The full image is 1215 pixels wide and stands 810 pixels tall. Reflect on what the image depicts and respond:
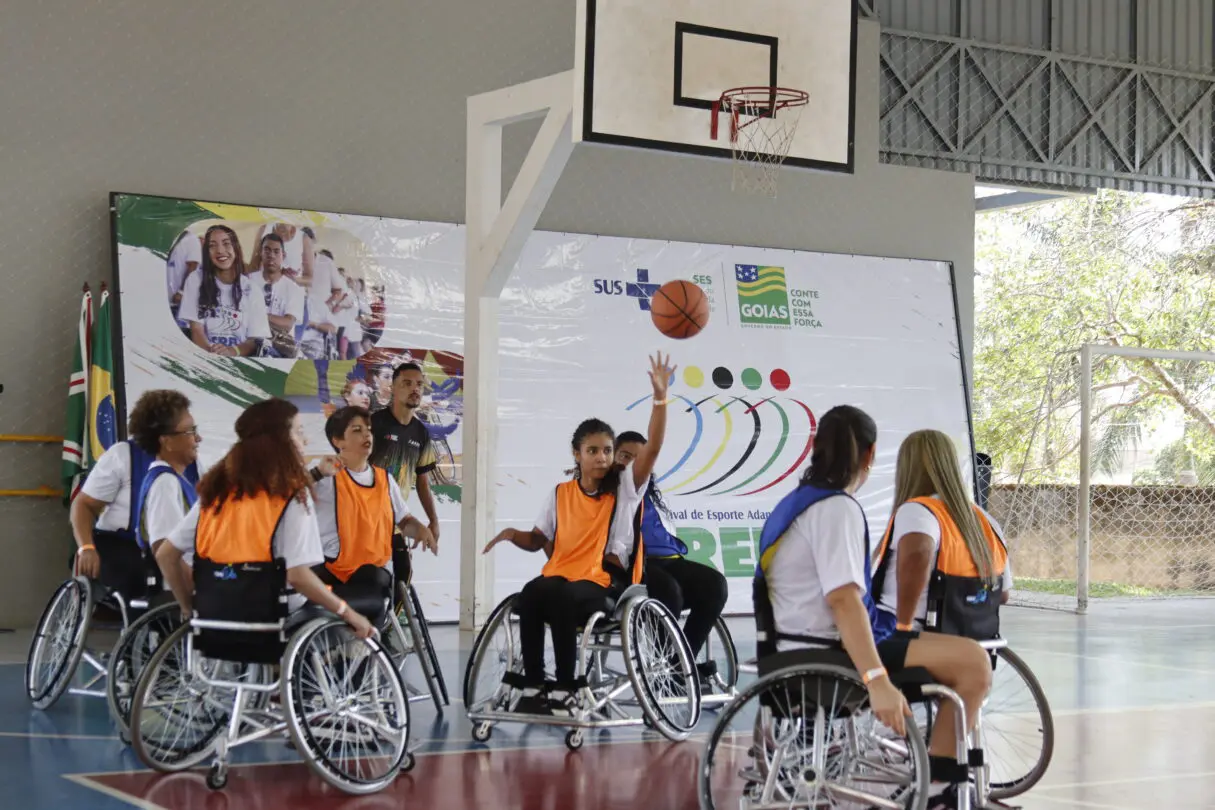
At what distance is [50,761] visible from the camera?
4.57 metres

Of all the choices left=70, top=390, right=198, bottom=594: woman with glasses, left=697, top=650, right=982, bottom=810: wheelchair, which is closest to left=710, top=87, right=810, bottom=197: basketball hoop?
left=70, top=390, right=198, bottom=594: woman with glasses

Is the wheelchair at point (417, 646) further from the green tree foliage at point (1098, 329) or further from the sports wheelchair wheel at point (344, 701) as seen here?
the green tree foliage at point (1098, 329)

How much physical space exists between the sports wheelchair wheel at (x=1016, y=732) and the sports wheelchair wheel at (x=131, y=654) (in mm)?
2684

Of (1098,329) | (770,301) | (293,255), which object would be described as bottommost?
(770,301)

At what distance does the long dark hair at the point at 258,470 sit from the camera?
4262 mm

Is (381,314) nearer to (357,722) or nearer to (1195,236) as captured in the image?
(357,722)

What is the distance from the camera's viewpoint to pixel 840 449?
3590 mm

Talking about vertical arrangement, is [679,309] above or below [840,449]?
above

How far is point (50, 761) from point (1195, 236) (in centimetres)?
1838

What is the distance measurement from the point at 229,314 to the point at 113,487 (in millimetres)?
3088

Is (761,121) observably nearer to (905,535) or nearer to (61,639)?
(905,535)

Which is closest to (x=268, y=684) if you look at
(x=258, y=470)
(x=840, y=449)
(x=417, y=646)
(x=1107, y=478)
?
(x=258, y=470)

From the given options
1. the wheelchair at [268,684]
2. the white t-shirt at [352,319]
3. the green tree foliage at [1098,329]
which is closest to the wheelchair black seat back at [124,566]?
the wheelchair at [268,684]

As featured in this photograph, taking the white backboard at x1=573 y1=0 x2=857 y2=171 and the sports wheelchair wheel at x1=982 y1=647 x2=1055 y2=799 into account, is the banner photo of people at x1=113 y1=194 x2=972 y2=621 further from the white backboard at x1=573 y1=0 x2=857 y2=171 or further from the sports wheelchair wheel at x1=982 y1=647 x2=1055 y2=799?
the sports wheelchair wheel at x1=982 y1=647 x2=1055 y2=799
